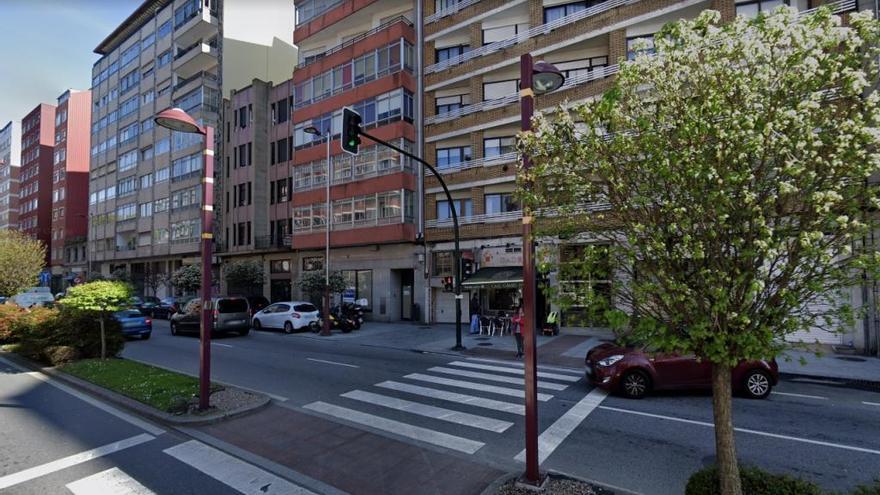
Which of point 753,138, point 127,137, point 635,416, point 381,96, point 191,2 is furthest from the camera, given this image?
point 127,137

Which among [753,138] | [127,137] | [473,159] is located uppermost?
[127,137]

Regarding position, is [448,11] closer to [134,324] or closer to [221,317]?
[221,317]

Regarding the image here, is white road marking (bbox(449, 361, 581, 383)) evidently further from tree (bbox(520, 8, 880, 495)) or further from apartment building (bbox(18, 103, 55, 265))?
apartment building (bbox(18, 103, 55, 265))

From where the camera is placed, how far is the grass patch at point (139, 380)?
27.8ft

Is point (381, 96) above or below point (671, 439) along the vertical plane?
above

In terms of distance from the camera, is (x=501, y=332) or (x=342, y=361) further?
(x=501, y=332)

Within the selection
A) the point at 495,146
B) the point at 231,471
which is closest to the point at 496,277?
the point at 495,146

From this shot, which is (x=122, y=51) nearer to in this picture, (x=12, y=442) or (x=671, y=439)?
(x=12, y=442)

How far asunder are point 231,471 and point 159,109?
50.7 metres

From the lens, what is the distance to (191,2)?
1660 inches

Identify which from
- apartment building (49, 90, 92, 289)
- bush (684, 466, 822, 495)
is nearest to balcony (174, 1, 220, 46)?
apartment building (49, 90, 92, 289)

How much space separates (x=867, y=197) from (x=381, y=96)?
1005 inches

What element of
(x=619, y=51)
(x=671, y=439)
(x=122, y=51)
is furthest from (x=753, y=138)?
(x=122, y=51)

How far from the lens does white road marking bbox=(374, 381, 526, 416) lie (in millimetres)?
8422
